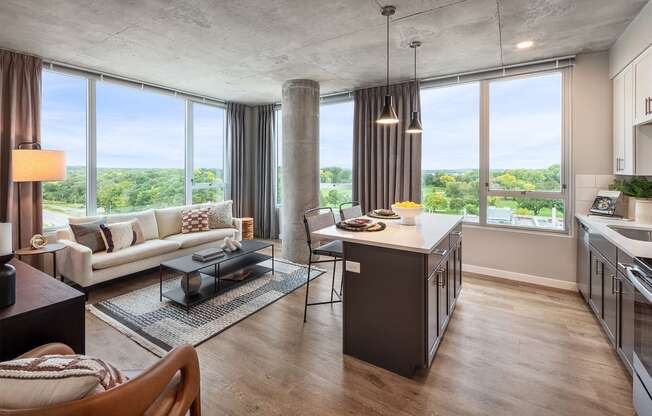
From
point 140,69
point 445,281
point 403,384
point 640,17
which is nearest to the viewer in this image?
point 403,384

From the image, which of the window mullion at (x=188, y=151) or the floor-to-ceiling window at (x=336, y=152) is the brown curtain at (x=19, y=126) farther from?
the floor-to-ceiling window at (x=336, y=152)

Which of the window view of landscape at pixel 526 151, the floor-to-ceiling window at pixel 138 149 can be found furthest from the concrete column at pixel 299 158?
the window view of landscape at pixel 526 151

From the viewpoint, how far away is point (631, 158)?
288 centimetres

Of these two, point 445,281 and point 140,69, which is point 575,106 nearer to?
point 445,281

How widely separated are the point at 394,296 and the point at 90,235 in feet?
11.5

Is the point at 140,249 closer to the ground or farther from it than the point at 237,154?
closer to the ground

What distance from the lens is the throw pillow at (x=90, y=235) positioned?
3570 millimetres

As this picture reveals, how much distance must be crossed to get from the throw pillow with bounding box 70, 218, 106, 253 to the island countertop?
2820 mm

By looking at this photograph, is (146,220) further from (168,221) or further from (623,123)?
(623,123)

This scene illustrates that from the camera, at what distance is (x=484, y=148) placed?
420cm

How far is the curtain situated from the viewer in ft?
20.5

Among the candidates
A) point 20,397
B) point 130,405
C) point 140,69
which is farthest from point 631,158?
point 140,69

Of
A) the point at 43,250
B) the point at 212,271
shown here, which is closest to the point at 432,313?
the point at 212,271

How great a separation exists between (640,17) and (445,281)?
2.75m
